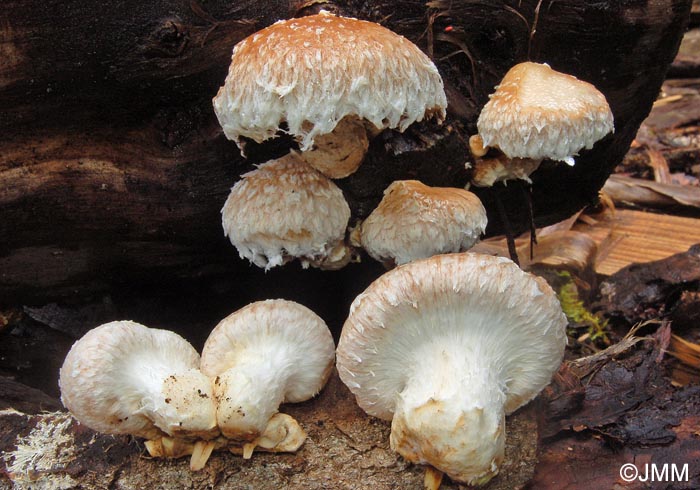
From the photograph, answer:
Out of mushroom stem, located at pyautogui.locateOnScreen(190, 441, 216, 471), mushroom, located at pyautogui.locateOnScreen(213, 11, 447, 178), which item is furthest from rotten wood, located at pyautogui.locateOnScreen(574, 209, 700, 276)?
mushroom stem, located at pyautogui.locateOnScreen(190, 441, 216, 471)

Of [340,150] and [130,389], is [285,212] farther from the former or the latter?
[130,389]

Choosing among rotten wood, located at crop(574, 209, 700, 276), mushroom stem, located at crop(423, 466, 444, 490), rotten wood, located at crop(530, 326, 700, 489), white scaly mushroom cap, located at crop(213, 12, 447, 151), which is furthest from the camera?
rotten wood, located at crop(574, 209, 700, 276)

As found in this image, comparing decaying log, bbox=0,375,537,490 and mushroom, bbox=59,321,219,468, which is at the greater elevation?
mushroom, bbox=59,321,219,468

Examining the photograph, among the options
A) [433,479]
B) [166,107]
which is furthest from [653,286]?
[166,107]

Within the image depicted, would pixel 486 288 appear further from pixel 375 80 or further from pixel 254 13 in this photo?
pixel 254 13

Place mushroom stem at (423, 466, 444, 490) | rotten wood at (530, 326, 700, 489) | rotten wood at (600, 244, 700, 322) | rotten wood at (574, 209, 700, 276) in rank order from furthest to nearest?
rotten wood at (574, 209, 700, 276), rotten wood at (600, 244, 700, 322), rotten wood at (530, 326, 700, 489), mushroom stem at (423, 466, 444, 490)

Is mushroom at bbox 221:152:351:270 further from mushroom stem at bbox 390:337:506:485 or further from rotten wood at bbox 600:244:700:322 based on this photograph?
rotten wood at bbox 600:244:700:322
